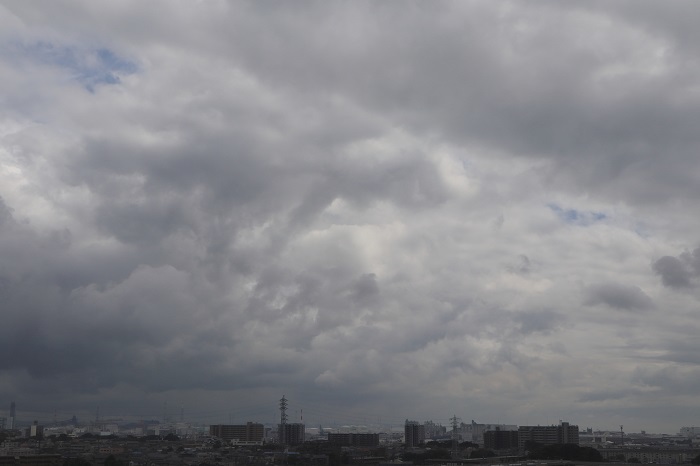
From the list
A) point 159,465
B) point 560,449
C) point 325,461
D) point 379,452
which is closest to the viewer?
point 159,465

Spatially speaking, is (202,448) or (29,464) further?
(202,448)

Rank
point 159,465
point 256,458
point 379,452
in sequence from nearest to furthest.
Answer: point 159,465 → point 256,458 → point 379,452

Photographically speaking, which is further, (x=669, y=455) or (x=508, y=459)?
(x=669, y=455)

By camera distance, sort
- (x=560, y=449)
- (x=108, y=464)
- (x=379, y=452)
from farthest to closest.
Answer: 1. (x=379, y=452)
2. (x=560, y=449)
3. (x=108, y=464)

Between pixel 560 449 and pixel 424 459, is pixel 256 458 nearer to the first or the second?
pixel 424 459

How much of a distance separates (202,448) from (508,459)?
82.9 meters

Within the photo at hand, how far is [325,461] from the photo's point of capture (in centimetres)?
13650

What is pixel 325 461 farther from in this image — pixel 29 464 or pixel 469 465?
pixel 29 464

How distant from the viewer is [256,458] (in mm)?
145500

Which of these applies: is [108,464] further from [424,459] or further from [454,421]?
[454,421]

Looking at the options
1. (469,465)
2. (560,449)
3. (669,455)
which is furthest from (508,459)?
(669,455)

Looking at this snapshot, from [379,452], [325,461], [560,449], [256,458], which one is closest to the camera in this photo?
[560,449]

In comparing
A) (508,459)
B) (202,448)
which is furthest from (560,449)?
(202,448)

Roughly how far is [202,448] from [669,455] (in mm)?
104075
